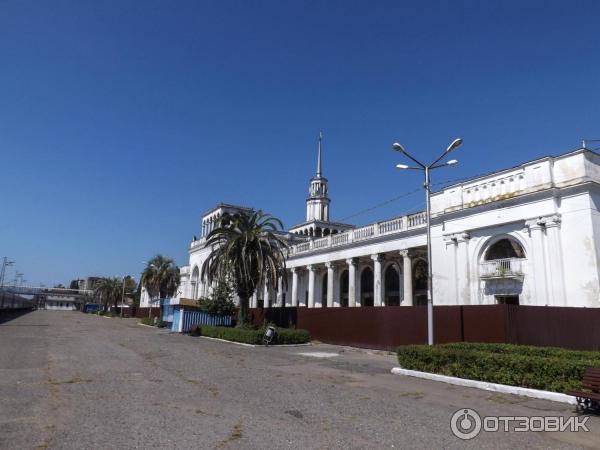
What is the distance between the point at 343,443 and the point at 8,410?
5727 mm

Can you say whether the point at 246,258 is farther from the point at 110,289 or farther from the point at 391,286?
the point at 110,289

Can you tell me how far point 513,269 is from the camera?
2058 cm

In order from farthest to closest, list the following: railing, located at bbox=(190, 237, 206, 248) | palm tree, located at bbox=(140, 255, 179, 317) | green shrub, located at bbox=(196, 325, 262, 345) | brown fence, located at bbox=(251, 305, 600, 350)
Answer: palm tree, located at bbox=(140, 255, 179, 317) < railing, located at bbox=(190, 237, 206, 248) < green shrub, located at bbox=(196, 325, 262, 345) < brown fence, located at bbox=(251, 305, 600, 350)

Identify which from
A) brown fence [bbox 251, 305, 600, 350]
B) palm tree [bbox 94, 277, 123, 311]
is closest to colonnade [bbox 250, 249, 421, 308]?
brown fence [bbox 251, 305, 600, 350]

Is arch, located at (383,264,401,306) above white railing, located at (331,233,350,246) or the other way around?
the other way around

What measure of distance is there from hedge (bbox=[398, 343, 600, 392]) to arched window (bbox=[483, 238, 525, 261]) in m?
8.11

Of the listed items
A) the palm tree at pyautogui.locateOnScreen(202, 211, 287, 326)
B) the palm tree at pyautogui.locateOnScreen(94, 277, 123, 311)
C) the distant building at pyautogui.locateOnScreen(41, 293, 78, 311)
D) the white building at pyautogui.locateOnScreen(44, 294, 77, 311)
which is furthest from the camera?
the white building at pyautogui.locateOnScreen(44, 294, 77, 311)

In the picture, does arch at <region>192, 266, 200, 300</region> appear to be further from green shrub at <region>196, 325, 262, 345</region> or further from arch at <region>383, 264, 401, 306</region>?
arch at <region>383, 264, 401, 306</region>

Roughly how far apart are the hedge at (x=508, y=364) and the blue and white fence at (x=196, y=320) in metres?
21.9

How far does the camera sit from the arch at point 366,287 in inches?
1550

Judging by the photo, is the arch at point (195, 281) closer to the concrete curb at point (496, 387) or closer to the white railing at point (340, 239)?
the white railing at point (340, 239)

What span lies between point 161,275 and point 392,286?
39.5 meters

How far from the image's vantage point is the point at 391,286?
3831 cm

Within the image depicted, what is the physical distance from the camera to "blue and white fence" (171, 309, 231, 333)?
33.9 meters
